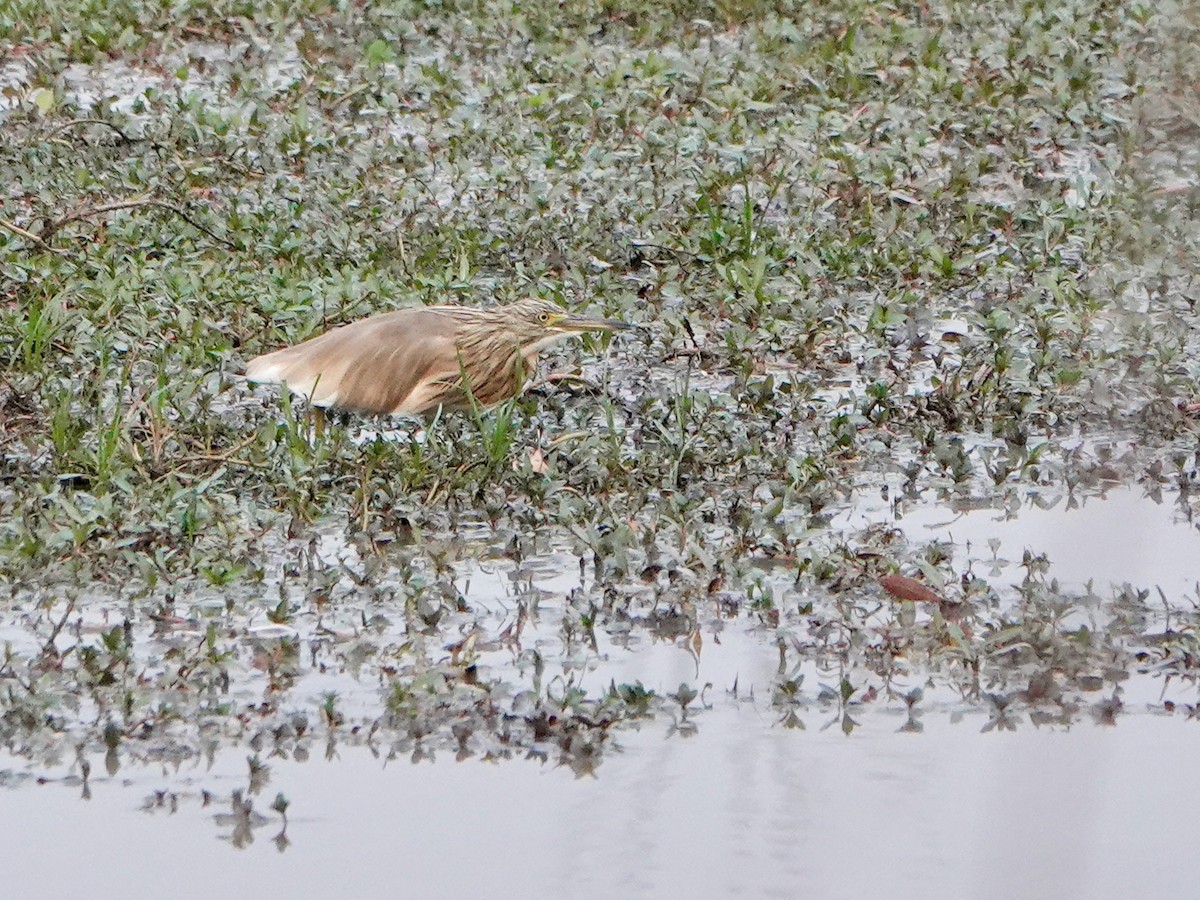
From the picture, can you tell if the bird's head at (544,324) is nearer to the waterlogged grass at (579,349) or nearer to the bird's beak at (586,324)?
the bird's beak at (586,324)

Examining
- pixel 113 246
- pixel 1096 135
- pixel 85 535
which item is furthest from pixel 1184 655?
pixel 1096 135

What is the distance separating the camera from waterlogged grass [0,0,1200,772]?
491 centimetres

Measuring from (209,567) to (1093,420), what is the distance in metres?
3.02

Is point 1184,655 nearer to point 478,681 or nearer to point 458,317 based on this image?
point 478,681

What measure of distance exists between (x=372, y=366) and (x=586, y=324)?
85cm

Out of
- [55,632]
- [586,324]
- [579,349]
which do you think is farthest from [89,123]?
[55,632]

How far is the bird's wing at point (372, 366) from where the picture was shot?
6.70m

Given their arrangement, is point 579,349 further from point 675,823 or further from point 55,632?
point 675,823

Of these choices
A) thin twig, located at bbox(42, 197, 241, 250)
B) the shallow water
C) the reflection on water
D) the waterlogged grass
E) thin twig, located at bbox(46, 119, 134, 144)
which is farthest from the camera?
thin twig, located at bbox(46, 119, 134, 144)

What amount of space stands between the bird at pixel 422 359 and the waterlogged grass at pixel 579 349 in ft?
0.43

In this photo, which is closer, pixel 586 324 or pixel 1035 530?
pixel 1035 530

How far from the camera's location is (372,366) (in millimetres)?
6691

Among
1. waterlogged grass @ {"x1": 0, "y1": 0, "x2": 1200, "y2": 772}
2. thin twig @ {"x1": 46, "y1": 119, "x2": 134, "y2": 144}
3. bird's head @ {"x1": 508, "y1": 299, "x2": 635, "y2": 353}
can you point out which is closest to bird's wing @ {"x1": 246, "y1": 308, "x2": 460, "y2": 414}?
waterlogged grass @ {"x1": 0, "y1": 0, "x2": 1200, "y2": 772}

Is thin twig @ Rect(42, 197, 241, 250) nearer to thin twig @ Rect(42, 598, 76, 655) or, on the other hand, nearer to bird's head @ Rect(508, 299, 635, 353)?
bird's head @ Rect(508, 299, 635, 353)
